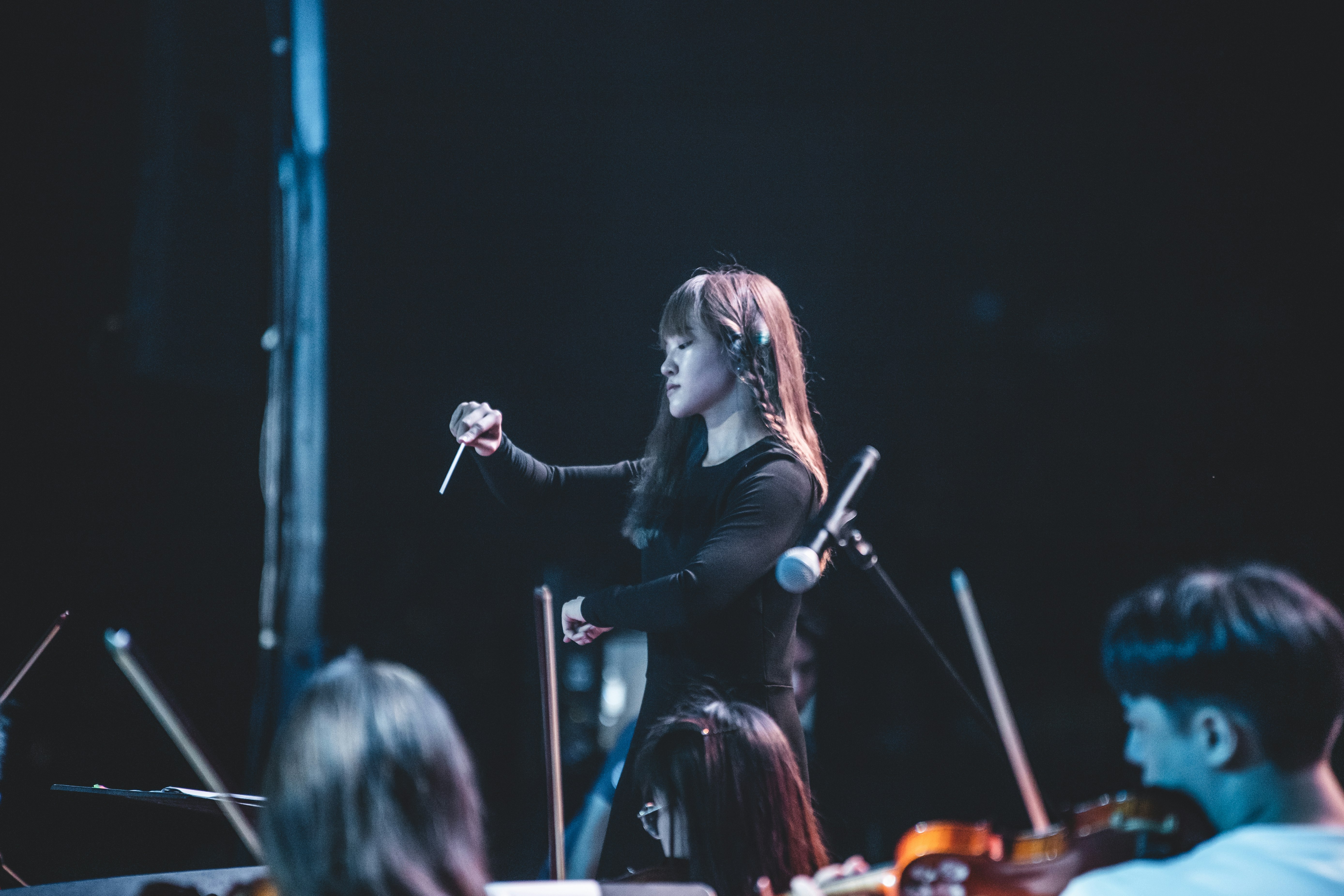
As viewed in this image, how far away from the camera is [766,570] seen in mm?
1572

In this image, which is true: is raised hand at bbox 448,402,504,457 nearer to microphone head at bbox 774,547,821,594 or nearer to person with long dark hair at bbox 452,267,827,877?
person with long dark hair at bbox 452,267,827,877

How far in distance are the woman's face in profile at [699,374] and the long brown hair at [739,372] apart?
1cm

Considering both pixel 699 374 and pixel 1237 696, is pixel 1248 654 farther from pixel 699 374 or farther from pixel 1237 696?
pixel 699 374

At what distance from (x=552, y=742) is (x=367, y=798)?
719mm

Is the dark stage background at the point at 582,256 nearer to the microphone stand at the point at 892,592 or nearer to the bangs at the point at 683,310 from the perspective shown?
the bangs at the point at 683,310

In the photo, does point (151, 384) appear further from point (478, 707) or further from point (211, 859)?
point (478, 707)

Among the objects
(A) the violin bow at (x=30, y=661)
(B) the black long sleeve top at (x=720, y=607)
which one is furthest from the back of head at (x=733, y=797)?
(A) the violin bow at (x=30, y=661)

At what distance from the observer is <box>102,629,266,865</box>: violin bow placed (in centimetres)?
93

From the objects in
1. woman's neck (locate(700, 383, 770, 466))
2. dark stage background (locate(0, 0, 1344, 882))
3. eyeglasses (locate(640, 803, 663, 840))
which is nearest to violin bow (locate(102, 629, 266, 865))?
eyeglasses (locate(640, 803, 663, 840))

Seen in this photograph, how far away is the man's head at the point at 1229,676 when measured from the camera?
3.27ft

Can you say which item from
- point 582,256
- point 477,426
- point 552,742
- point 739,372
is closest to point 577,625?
point 552,742

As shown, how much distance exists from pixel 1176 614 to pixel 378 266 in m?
2.41

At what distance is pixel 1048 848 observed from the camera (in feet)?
3.49

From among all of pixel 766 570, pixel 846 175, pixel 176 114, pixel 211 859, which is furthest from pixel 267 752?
pixel 846 175
